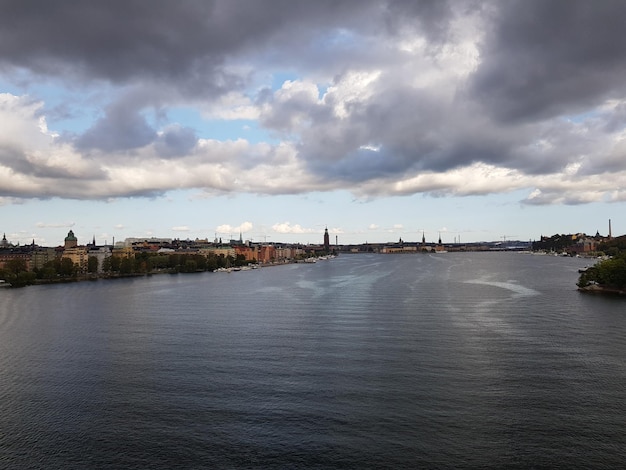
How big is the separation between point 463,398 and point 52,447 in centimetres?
1247

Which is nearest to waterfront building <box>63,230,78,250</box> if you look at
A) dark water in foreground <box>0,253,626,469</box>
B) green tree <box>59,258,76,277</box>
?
green tree <box>59,258,76,277</box>

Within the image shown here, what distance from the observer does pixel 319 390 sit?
61.6 ft

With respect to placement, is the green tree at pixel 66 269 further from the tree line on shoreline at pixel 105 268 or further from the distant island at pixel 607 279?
the distant island at pixel 607 279

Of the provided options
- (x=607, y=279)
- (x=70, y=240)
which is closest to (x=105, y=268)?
(x=70, y=240)

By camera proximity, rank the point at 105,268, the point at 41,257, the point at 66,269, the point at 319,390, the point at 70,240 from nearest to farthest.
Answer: the point at 319,390 → the point at 66,269 → the point at 105,268 → the point at 41,257 → the point at 70,240

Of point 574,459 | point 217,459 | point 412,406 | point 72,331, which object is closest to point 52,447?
point 217,459

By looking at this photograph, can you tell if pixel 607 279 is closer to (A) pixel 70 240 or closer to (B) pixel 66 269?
(B) pixel 66 269

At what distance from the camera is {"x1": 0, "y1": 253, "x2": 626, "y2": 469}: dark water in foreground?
14086 millimetres

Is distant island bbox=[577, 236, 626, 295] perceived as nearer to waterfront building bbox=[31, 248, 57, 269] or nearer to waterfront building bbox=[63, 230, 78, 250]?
waterfront building bbox=[31, 248, 57, 269]

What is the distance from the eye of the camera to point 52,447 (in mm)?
14711

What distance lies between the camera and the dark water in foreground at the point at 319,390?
14.1m

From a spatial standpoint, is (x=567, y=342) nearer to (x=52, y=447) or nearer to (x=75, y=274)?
(x=52, y=447)

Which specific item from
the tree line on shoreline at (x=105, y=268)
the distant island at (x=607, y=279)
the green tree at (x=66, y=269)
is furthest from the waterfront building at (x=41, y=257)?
the distant island at (x=607, y=279)

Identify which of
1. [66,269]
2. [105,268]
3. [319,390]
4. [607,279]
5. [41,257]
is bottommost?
[319,390]
